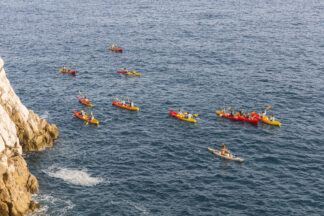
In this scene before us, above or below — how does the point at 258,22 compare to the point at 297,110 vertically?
above

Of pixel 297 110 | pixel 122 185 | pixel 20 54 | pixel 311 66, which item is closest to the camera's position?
pixel 122 185

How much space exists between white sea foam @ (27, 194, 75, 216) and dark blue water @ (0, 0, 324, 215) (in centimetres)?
27

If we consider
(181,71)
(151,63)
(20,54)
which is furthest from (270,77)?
(20,54)

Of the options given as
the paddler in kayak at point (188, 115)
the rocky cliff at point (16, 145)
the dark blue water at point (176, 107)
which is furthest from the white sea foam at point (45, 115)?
the paddler in kayak at point (188, 115)

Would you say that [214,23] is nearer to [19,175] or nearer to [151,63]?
[151,63]

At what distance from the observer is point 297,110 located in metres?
92.4

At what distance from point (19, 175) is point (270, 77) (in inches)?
2956

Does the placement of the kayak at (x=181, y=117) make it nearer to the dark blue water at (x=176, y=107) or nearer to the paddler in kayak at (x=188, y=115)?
the paddler in kayak at (x=188, y=115)

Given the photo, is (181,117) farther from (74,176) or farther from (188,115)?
(74,176)

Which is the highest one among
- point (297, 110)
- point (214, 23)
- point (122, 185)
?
point (214, 23)

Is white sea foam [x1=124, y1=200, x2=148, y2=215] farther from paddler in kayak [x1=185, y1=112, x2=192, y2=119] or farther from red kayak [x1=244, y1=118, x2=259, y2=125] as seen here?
red kayak [x1=244, y1=118, x2=259, y2=125]

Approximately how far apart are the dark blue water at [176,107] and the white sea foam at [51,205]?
0.27 metres

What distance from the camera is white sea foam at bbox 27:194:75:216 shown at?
58.0m

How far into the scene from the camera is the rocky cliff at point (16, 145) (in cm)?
5572
